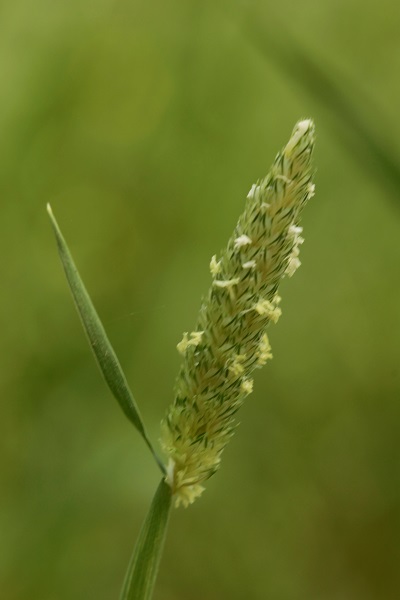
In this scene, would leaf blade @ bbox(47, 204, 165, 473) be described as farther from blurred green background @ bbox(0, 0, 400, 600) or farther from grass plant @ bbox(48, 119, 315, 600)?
blurred green background @ bbox(0, 0, 400, 600)

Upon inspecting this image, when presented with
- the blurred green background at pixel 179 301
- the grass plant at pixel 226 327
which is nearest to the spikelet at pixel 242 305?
the grass plant at pixel 226 327

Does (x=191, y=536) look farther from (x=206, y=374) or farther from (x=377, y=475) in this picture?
(x=206, y=374)

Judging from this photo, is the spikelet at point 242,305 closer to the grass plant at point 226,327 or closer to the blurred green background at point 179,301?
the grass plant at point 226,327

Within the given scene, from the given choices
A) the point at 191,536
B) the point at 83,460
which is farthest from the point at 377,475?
the point at 83,460

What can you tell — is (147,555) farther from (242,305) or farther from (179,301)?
(179,301)

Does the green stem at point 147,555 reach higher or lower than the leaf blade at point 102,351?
lower

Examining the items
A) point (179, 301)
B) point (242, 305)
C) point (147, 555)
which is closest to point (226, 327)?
point (242, 305)
